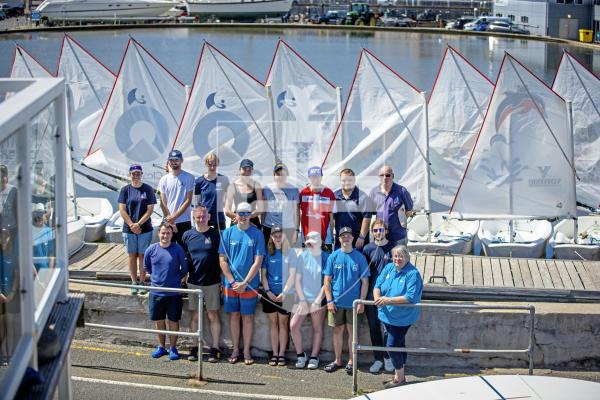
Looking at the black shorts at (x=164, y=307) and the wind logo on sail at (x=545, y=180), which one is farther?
the wind logo on sail at (x=545, y=180)

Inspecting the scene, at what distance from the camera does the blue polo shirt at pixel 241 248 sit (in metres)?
10.5

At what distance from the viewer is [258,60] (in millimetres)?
66750

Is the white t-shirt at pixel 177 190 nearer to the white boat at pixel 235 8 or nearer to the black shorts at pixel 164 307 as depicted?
the black shorts at pixel 164 307

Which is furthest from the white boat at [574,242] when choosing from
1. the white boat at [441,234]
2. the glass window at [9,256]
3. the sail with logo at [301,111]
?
the glass window at [9,256]

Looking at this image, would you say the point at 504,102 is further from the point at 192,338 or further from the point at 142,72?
the point at 192,338

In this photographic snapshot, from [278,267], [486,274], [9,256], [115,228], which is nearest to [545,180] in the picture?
[486,274]

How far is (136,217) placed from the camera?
457 inches

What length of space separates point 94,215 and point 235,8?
3345 inches

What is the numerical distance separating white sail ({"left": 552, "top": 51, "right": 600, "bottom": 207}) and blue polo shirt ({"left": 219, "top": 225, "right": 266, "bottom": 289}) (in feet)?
38.0

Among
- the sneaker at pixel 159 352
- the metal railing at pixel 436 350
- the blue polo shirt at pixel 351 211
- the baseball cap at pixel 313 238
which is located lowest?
the sneaker at pixel 159 352

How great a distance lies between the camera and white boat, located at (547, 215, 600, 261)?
61.3 ft

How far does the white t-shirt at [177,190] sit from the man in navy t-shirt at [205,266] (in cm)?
97

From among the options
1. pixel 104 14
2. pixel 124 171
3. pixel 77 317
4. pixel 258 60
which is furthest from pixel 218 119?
pixel 104 14

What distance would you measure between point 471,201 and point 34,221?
14.8 metres
